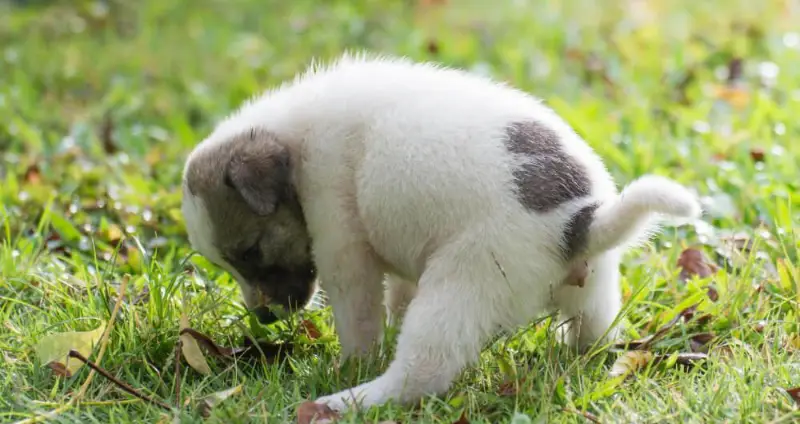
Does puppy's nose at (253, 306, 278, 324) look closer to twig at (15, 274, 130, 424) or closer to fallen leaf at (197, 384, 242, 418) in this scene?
twig at (15, 274, 130, 424)

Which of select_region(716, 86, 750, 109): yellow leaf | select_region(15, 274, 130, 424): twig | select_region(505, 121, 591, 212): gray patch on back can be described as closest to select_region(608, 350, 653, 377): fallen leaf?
select_region(505, 121, 591, 212): gray patch on back

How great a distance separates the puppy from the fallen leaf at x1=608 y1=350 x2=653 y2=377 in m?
0.20

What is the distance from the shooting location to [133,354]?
437 centimetres

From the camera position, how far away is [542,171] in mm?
4082

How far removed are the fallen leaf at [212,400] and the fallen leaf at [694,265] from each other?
2.22m

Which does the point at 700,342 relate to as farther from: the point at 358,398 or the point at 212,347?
the point at 212,347

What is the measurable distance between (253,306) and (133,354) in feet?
1.83

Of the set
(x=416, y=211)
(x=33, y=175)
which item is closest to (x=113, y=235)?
(x=33, y=175)

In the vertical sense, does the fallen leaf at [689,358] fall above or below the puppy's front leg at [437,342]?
below

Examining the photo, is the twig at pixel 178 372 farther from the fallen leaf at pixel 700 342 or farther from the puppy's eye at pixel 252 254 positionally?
the fallen leaf at pixel 700 342

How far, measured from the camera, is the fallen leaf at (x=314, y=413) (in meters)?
3.84

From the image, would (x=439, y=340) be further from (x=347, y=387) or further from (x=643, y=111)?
(x=643, y=111)

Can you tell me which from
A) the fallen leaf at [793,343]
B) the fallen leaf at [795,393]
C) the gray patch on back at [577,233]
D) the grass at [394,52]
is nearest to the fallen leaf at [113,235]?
the grass at [394,52]

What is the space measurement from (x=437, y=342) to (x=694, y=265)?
5.82 feet
